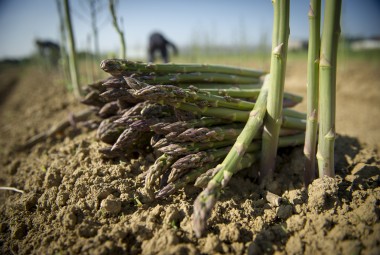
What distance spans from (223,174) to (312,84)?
3.65 feet

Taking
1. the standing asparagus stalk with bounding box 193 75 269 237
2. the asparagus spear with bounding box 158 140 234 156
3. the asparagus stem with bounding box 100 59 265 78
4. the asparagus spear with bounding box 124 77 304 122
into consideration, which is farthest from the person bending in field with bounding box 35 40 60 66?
the standing asparagus stalk with bounding box 193 75 269 237

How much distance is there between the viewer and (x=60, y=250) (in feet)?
5.79

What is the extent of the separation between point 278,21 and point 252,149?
1.21m

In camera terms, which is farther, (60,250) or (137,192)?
(137,192)

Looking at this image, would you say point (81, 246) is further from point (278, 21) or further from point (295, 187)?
point (278, 21)

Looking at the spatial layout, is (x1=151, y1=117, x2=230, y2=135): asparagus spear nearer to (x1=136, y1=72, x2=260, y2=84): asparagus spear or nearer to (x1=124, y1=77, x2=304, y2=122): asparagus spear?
(x1=124, y1=77, x2=304, y2=122): asparagus spear

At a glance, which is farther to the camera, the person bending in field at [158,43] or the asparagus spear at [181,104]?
the person bending in field at [158,43]

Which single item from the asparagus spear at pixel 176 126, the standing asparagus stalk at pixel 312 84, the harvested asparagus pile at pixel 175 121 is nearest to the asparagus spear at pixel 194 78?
the harvested asparagus pile at pixel 175 121

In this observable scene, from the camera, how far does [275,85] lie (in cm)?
215

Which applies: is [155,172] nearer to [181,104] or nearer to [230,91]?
[181,104]

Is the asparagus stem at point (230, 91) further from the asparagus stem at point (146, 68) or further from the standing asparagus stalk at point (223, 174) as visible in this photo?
the standing asparagus stalk at point (223, 174)

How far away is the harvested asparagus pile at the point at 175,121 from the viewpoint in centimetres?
216

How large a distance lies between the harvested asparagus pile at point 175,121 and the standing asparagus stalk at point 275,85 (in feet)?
0.52

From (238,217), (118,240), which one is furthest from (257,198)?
(118,240)
